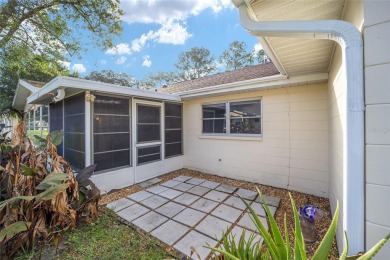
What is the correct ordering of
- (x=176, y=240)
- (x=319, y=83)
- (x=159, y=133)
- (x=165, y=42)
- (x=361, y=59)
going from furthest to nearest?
(x=165, y=42), (x=159, y=133), (x=319, y=83), (x=176, y=240), (x=361, y=59)

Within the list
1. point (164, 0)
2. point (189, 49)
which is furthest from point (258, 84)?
point (189, 49)

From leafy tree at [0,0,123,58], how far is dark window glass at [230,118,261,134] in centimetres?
825

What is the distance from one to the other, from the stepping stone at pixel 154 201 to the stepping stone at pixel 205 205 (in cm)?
72

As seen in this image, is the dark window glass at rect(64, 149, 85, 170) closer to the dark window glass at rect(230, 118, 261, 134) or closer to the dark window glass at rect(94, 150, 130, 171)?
the dark window glass at rect(94, 150, 130, 171)

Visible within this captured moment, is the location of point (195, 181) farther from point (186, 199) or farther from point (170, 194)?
point (186, 199)

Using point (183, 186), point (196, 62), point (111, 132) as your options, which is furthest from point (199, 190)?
point (196, 62)

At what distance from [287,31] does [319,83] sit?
315cm

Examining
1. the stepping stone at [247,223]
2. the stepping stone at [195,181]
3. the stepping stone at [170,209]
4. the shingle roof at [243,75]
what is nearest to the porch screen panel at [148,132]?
the stepping stone at [195,181]

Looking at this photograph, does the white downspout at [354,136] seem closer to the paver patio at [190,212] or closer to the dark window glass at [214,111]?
the paver patio at [190,212]

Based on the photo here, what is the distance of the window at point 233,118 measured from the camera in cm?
514

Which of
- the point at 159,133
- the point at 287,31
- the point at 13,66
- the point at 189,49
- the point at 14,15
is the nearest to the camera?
the point at 287,31

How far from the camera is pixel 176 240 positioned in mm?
2664

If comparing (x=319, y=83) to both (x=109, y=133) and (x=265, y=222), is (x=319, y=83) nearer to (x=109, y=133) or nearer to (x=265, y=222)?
(x=265, y=222)

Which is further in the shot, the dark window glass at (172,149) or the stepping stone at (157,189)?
the dark window glass at (172,149)
